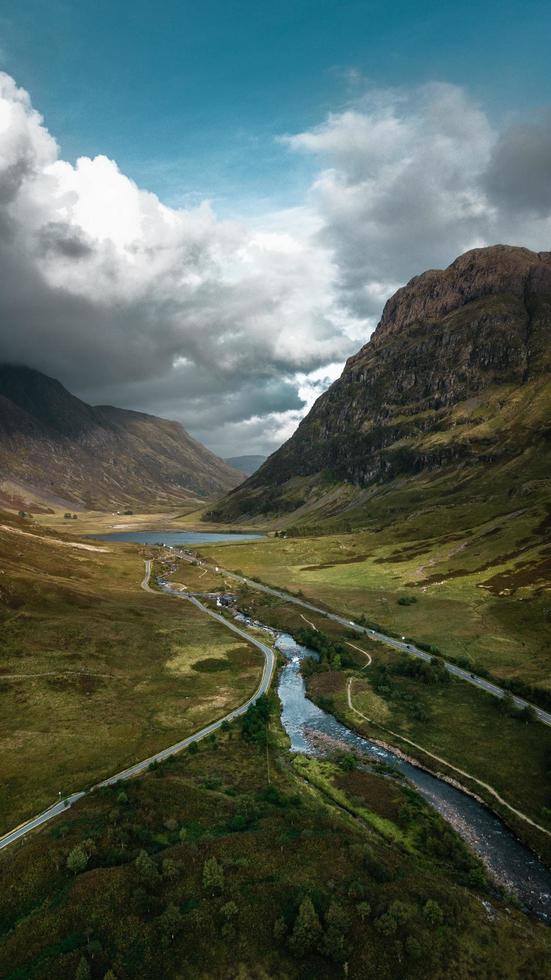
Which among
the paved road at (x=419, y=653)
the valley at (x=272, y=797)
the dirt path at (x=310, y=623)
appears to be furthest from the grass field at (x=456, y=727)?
the dirt path at (x=310, y=623)

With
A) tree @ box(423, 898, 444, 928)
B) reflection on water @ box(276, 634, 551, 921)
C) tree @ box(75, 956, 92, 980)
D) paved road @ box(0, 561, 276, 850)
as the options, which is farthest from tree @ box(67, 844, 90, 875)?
reflection on water @ box(276, 634, 551, 921)

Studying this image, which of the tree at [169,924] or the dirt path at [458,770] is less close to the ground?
the tree at [169,924]

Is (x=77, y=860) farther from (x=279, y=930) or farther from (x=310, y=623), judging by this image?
(x=310, y=623)

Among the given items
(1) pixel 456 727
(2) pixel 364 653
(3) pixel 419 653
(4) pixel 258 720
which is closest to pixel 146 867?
(4) pixel 258 720

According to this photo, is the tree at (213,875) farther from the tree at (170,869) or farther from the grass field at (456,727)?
the grass field at (456,727)

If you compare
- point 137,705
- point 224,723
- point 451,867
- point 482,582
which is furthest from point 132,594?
point 451,867

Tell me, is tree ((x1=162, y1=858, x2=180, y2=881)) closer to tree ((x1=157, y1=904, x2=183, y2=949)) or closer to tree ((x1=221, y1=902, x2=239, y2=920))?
tree ((x1=157, y1=904, x2=183, y2=949))
